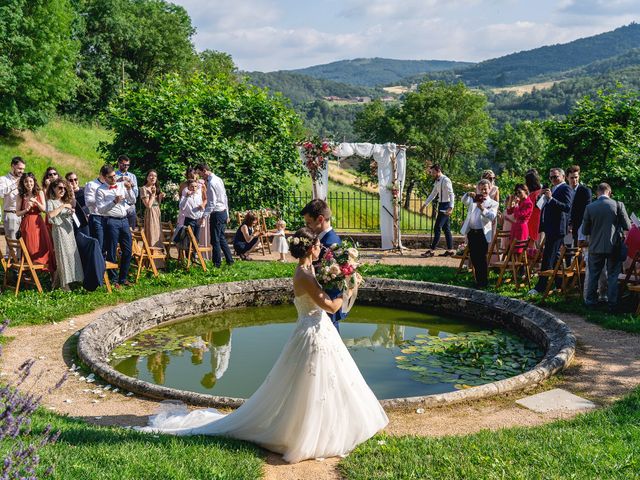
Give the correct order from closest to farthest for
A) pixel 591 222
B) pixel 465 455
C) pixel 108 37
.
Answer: pixel 465 455 → pixel 591 222 → pixel 108 37

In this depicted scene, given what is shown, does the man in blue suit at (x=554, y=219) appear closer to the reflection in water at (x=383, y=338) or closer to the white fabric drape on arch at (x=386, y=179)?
the reflection in water at (x=383, y=338)

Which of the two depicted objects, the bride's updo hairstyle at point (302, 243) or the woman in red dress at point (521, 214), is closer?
the bride's updo hairstyle at point (302, 243)

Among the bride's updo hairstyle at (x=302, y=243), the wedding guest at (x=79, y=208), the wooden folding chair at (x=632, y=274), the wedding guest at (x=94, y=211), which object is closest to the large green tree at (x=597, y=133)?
the wooden folding chair at (x=632, y=274)

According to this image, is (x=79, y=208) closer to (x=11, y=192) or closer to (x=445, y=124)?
(x=11, y=192)

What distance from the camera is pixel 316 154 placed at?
14828 millimetres

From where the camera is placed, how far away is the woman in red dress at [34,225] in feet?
34.0

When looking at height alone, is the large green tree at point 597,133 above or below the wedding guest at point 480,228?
above

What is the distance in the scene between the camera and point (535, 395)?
6578 millimetres

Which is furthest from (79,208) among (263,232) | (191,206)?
(263,232)

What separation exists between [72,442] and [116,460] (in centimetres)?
57

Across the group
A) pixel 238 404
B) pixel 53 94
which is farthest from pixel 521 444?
pixel 53 94

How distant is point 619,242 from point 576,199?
4.38 feet

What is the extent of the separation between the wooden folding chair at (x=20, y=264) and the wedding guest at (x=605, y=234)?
312 inches

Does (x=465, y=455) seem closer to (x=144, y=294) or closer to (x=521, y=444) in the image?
(x=521, y=444)
